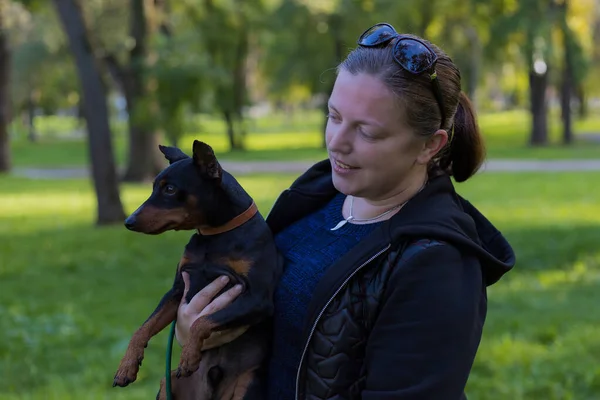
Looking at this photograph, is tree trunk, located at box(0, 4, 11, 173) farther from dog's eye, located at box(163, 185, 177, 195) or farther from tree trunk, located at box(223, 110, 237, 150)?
dog's eye, located at box(163, 185, 177, 195)

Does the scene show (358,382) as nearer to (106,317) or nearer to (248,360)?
(248,360)

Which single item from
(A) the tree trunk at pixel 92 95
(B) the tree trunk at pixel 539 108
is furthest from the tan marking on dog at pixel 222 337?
(B) the tree trunk at pixel 539 108

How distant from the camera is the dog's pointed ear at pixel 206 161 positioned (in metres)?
2.28

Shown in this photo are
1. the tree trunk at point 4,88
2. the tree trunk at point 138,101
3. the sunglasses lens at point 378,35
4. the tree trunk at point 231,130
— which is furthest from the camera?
the tree trunk at point 231,130

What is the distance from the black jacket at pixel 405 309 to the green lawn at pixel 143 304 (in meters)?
3.54

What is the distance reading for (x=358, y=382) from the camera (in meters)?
2.09

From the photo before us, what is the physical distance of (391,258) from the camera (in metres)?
2.02

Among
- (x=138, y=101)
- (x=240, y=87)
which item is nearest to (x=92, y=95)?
(x=138, y=101)

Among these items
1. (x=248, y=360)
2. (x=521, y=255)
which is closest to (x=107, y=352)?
(x=248, y=360)

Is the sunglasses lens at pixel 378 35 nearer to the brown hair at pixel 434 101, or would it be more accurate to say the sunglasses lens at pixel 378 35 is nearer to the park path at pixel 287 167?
the brown hair at pixel 434 101

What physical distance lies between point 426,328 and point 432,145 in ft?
1.59

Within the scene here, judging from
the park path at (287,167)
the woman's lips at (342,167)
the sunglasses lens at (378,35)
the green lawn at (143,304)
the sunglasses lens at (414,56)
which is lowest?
the park path at (287,167)

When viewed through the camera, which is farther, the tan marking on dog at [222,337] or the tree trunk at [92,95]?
the tree trunk at [92,95]

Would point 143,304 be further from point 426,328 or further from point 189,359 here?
point 426,328
